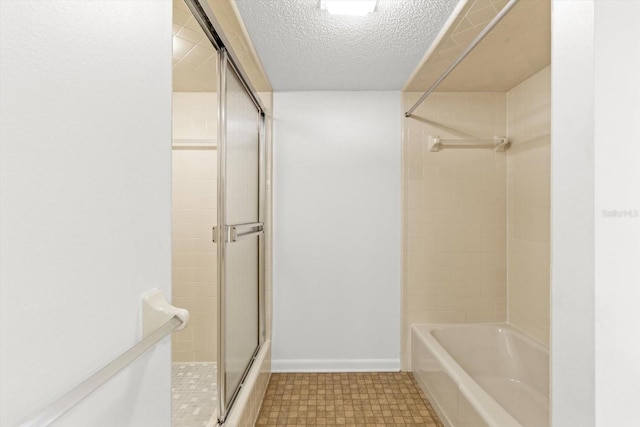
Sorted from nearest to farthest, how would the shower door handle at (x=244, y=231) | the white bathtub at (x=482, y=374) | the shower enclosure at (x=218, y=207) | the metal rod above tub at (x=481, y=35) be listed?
the metal rod above tub at (x=481, y=35) → the shower enclosure at (x=218, y=207) → the shower door handle at (x=244, y=231) → the white bathtub at (x=482, y=374)

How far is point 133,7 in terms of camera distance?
75cm

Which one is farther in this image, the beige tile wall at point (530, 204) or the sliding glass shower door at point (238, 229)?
the beige tile wall at point (530, 204)

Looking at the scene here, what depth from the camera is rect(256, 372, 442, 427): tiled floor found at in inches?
87.0

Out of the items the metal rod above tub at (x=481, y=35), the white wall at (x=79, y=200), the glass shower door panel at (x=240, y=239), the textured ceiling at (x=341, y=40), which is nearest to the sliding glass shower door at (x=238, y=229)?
the glass shower door panel at (x=240, y=239)

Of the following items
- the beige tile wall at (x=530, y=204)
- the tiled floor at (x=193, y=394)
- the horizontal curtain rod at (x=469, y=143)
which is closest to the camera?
the tiled floor at (x=193, y=394)

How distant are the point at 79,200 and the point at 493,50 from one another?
2341mm

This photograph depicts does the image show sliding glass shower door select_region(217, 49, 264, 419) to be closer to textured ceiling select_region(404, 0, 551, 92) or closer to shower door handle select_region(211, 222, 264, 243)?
shower door handle select_region(211, 222, 264, 243)

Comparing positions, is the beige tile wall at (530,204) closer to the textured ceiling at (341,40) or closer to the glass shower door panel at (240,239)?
the textured ceiling at (341,40)

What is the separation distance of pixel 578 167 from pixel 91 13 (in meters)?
1.07

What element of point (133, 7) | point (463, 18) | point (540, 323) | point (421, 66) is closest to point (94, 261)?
point (133, 7)

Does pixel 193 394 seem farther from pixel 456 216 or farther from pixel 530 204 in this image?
pixel 530 204

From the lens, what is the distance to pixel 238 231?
190 centimetres

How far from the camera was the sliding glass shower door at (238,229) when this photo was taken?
1659 millimetres

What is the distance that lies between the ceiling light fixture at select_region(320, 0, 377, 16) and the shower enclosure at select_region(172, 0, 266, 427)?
0.51 meters
